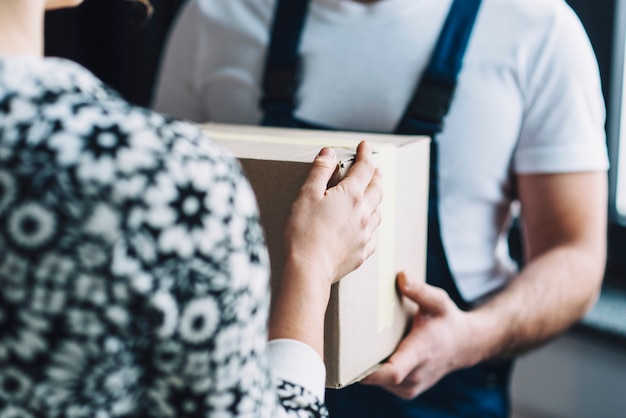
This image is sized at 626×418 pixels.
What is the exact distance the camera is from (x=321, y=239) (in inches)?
26.7

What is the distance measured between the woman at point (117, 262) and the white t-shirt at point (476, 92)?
2.11 ft

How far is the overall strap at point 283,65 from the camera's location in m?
1.14

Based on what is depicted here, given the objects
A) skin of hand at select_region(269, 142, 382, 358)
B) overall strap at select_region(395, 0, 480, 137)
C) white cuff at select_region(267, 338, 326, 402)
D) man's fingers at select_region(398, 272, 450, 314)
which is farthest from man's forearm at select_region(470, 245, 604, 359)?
white cuff at select_region(267, 338, 326, 402)

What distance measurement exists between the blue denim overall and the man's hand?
0.10 m

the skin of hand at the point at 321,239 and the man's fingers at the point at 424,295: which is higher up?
the skin of hand at the point at 321,239

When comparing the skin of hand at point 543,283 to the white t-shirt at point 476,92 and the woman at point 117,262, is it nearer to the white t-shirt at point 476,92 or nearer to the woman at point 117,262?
the white t-shirt at point 476,92

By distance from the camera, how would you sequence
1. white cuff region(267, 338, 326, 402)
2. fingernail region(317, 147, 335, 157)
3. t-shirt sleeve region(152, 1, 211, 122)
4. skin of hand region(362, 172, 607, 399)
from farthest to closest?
t-shirt sleeve region(152, 1, 211, 122), skin of hand region(362, 172, 607, 399), fingernail region(317, 147, 335, 157), white cuff region(267, 338, 326, 402)

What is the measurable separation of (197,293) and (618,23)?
56.9 inches

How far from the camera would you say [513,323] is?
3.49 feet

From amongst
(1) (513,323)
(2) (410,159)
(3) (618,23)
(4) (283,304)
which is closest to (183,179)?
(4) (283,304)

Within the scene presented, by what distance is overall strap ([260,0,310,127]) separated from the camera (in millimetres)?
1136

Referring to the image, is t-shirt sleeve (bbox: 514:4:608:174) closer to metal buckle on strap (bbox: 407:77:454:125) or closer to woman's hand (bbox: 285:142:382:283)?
metal buckle on strap (bbox: 407:77:454:125)

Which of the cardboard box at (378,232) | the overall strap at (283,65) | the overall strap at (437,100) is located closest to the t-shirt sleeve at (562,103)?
the overall strap at (437,100)

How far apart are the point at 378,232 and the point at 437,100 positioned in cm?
30
